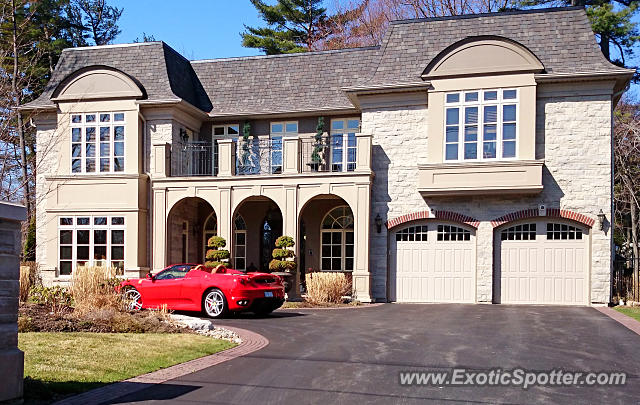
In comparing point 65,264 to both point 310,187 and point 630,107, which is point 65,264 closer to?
point 310,187

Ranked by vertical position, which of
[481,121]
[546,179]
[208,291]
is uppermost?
[481,121]

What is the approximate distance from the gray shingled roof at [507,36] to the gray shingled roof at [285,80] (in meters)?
1.93

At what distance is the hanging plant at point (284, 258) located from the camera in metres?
20.6

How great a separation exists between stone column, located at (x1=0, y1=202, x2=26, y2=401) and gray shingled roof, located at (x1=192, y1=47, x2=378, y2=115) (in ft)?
55.5

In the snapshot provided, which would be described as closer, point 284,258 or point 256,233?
point 284,258

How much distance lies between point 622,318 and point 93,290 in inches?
478

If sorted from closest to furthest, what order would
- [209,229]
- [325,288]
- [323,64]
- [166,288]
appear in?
1. [166,288]
2. [325,288]
3. [323,64]
4. [209,229]

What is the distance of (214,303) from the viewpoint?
15.5 meters

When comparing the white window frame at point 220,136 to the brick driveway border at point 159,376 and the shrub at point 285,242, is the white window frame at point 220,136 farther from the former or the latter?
the brick driveway border at point 159,376

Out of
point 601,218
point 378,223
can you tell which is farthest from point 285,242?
point 601,218

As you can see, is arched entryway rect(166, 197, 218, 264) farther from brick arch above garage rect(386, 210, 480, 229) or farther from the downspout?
brick arch above garage rect(386, 210, 480, 229)

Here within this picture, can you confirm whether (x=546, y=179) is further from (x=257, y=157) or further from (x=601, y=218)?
(x=257, y=157)

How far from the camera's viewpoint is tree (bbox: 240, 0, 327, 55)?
37.4m

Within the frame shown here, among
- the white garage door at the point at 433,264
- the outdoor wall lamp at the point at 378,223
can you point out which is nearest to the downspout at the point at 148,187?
the outdoor wall lamp at the point at 378,223
